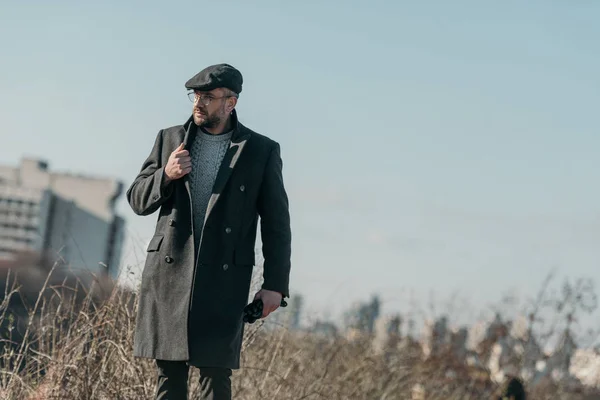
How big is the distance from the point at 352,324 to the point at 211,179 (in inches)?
288

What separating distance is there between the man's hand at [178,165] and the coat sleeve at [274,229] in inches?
13.8

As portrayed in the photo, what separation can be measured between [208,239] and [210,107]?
1.65 ft

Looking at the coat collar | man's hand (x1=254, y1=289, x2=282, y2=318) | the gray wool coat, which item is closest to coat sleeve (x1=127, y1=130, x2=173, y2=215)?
the gray wool coat

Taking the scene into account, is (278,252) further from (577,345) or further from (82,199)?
(82,199)

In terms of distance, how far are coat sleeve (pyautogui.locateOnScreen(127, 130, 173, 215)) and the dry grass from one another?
1.04 meters

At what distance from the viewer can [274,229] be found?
4941 millimetres

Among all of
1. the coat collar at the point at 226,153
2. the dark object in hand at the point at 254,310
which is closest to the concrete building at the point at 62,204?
the coat collar at the point at 226,153

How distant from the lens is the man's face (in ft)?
16.1

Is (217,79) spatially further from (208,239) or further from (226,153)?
(208,239)

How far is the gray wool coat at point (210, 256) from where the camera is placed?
4.80m

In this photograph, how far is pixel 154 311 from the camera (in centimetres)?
490

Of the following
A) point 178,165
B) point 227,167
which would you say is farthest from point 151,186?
point 227,167

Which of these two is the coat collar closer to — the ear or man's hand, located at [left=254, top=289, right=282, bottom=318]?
the ear

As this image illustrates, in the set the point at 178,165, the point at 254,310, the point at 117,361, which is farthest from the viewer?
the point at 117,361
